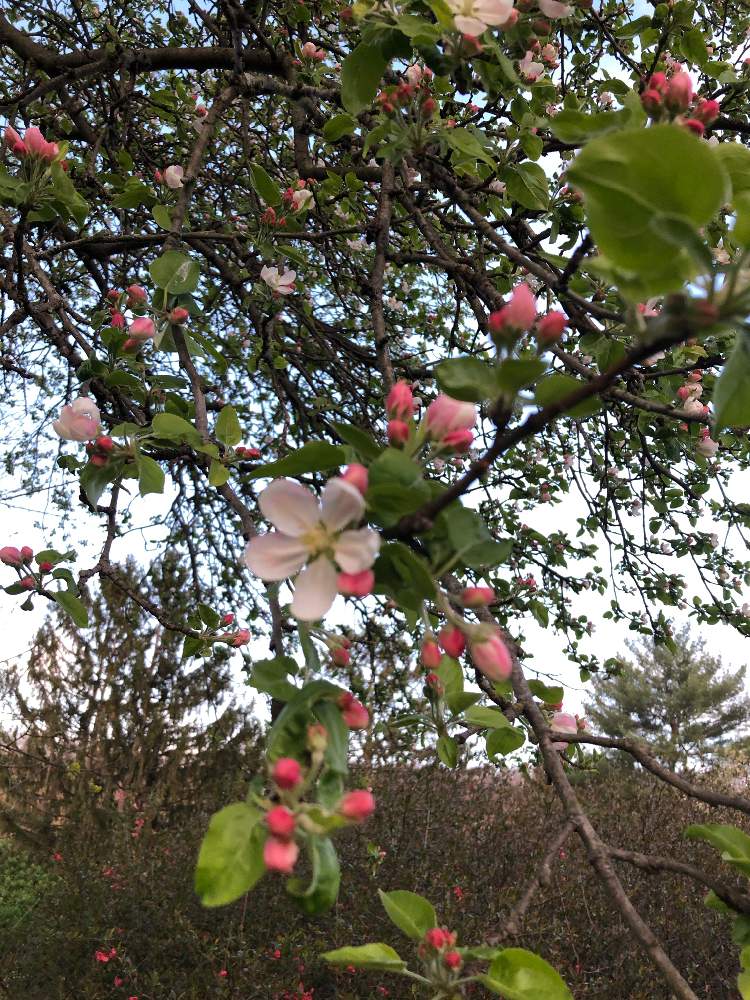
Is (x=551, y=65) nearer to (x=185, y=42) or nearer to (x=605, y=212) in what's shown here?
(x=605, y=212)

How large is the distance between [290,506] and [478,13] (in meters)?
0.87

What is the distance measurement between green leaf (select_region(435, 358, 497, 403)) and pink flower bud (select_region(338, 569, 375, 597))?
184 mm

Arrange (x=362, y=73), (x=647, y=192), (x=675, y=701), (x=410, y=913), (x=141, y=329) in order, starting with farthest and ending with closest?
(x=675, y=701), (x=141, y=329), (x=362, y=73), (x=410, y=913), (x=647, y=192)

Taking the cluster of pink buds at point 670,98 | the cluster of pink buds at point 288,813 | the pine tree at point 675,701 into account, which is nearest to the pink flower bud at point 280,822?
the cluster of pink buds at point 288,813

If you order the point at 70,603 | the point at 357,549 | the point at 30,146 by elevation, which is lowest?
the point at 357,549

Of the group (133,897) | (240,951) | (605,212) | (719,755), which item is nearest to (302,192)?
(605,212)

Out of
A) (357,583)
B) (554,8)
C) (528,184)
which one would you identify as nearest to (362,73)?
(554,8)

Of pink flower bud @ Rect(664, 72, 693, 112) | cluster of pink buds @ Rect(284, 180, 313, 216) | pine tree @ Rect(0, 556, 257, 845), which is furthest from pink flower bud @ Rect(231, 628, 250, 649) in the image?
pine tree @ Rect(0, 556, 257, 845)

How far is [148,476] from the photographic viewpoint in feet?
3.95

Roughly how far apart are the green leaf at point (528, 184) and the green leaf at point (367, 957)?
1.44 meters

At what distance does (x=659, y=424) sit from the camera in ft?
8.29

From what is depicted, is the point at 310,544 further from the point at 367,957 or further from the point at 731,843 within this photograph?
the point at 731,843

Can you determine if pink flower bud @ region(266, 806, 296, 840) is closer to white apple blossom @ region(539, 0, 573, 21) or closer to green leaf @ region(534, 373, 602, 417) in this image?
green leaf @ region(534, 373, 602, 417)

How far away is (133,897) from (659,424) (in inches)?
188
